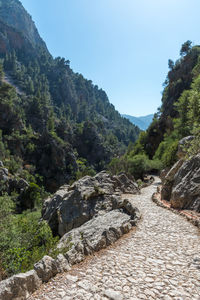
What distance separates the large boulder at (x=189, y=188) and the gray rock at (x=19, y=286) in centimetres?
930

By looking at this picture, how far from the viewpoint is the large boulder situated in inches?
439

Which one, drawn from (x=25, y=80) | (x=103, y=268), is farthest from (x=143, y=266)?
(x=25, y=80)

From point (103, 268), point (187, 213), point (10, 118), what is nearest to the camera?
point (103, 268)

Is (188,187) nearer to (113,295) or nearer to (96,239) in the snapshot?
(96,239)

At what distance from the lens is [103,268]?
5547 mm

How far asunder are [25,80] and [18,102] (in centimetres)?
4718

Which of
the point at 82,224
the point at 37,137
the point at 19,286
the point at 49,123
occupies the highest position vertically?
the point at 49,123

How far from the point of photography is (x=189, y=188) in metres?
11.8

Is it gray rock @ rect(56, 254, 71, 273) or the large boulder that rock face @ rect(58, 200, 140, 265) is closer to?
gray rock @ rect(56, 254, 71, 273)

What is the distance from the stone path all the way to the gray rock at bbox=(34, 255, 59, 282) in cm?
17

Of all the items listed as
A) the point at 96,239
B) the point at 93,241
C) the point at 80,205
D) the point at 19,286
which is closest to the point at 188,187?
the point at 96,239

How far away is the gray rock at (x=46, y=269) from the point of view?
490 cm

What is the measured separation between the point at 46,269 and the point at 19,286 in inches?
32.6

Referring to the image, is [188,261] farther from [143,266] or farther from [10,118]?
[10,118]
